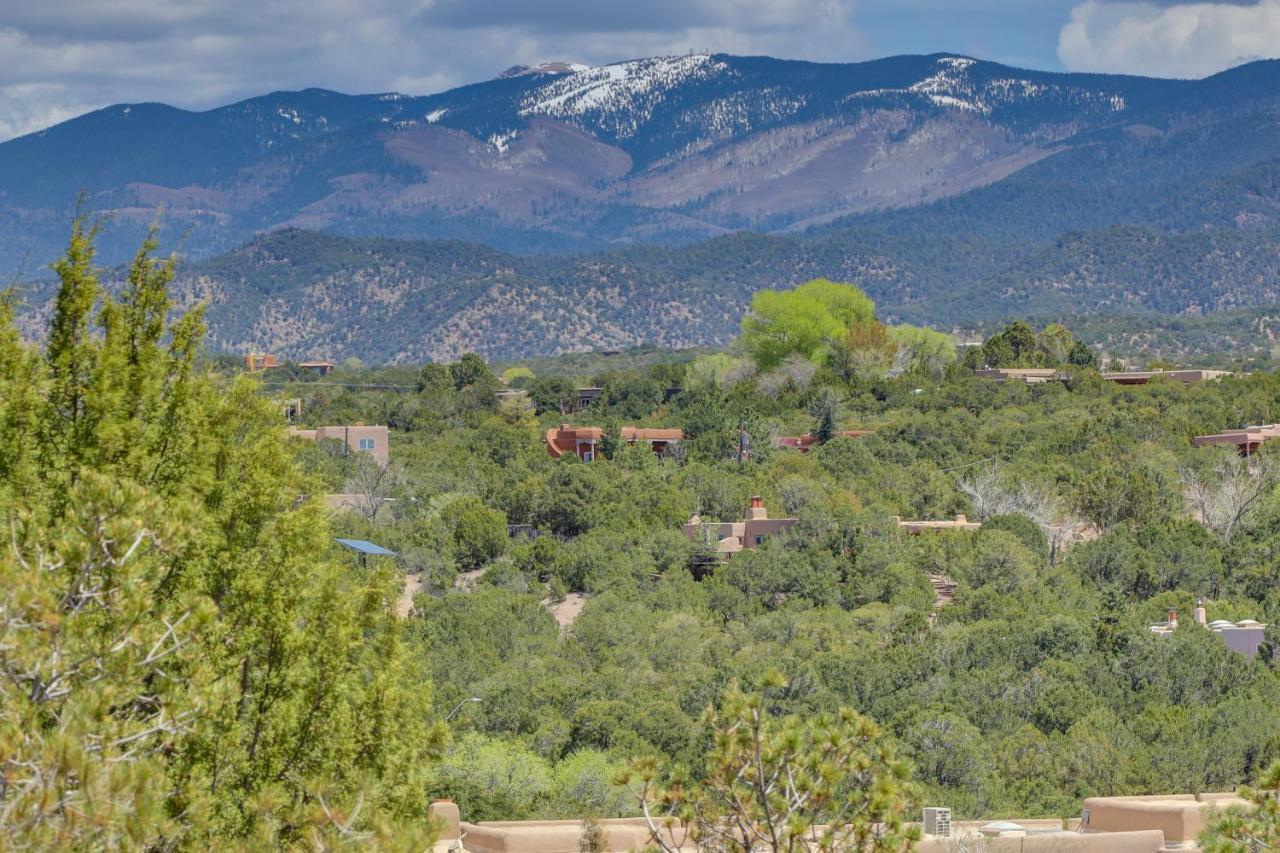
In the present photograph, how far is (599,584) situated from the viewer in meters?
51.7

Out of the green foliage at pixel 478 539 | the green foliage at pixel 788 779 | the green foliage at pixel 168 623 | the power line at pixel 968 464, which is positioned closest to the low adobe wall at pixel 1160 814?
the green foliage at pixel 788 779

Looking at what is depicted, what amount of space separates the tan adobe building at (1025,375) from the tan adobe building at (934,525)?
27.3 meters

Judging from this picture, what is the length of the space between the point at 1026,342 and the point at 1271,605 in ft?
175

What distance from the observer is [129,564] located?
38.7 feet

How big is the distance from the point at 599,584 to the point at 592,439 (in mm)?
23759

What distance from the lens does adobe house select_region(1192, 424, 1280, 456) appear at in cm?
6644

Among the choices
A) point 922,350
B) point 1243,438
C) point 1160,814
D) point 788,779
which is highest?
point 788,779

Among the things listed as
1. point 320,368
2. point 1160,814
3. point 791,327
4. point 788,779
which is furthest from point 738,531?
point 320,368

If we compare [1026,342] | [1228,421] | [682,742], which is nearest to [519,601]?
[682,742]

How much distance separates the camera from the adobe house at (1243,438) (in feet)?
218

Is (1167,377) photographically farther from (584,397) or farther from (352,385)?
(352,385)

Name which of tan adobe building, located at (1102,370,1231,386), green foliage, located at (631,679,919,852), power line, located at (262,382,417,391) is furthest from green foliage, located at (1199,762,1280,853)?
power line, located at (262,382,417,391)

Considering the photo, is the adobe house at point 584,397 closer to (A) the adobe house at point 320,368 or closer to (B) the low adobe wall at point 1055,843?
(A) the adobe house at point 320,368

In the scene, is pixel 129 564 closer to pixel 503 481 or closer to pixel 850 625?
pixel 850 625
